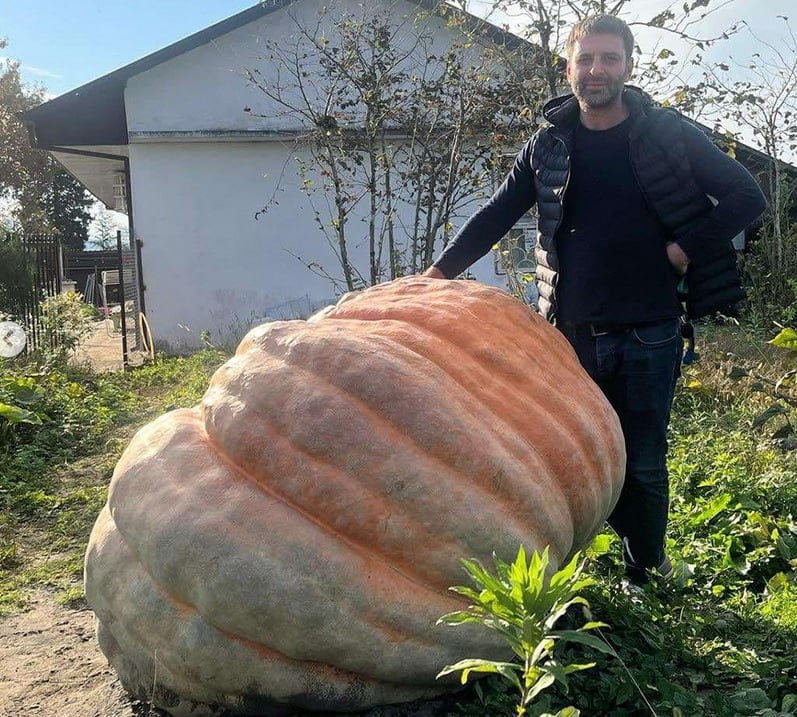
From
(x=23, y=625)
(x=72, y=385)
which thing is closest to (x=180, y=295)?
(x=72, y=385)

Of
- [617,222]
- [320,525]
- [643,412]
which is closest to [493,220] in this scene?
[617,222]

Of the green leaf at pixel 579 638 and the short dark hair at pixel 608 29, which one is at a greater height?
the short dark hair at pixel 608 29

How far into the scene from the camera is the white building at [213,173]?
11.5m

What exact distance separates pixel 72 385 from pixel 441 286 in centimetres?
570

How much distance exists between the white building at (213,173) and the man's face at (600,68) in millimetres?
9103

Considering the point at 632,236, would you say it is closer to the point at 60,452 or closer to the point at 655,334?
the point at 655,334

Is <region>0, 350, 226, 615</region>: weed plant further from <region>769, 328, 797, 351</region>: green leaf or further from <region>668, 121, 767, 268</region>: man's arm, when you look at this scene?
<region>769, 328, 797, 351</region>: green leaf

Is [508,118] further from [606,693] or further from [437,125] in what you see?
[606,693]

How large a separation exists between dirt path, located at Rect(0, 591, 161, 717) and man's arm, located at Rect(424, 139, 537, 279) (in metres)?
1.83

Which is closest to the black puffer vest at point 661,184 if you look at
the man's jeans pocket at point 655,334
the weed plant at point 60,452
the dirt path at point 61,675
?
the man's jeans pocket at point 655,334

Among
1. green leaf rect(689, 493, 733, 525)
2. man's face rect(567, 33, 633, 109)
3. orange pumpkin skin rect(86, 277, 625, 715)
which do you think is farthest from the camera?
green leaf rect(689, 493, 733, 525)

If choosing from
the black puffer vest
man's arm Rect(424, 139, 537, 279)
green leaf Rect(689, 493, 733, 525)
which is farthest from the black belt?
green leaf Rect(689, 493, 733, 525)

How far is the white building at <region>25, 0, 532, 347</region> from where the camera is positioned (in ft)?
37.7

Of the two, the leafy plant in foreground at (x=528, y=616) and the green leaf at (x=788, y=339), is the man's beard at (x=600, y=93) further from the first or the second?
the leafy plant in foreground at (x=528, y=616)
